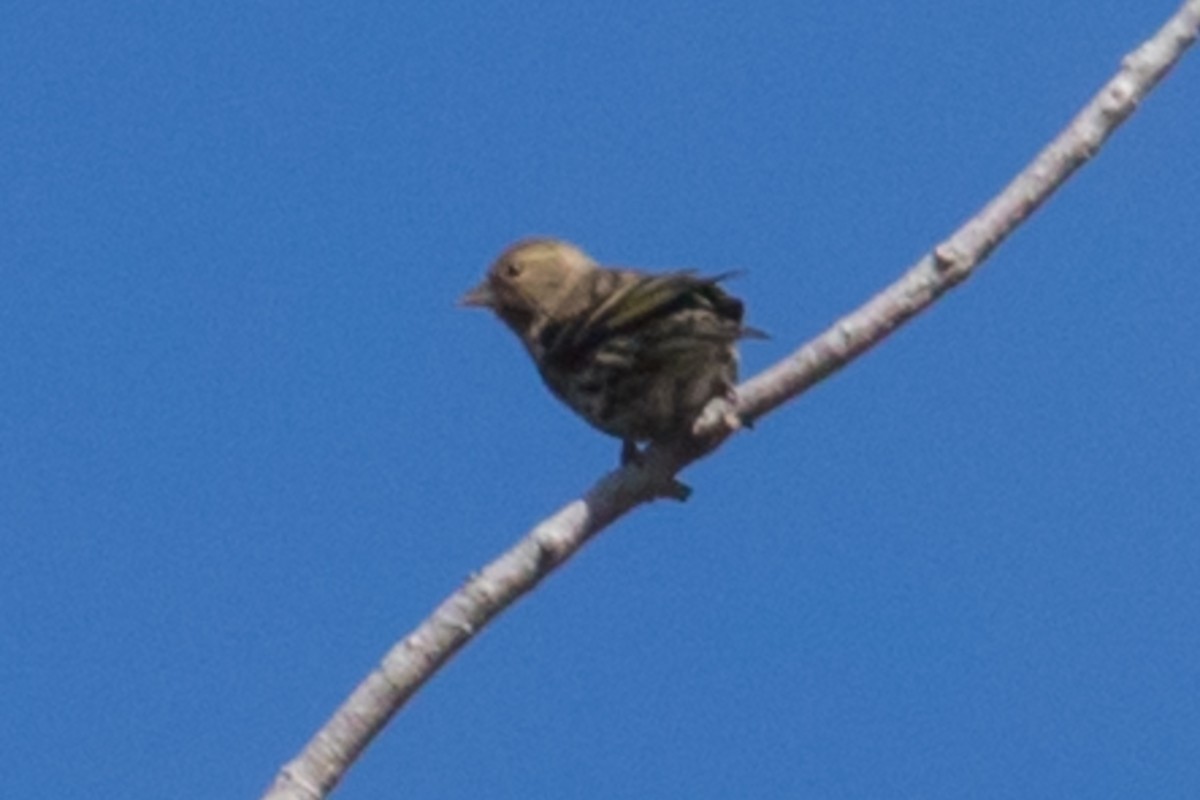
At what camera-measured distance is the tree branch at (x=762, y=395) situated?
4.50 m

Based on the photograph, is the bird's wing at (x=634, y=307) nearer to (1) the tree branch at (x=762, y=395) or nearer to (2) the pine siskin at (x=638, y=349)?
(2) the pine siskin at (x=638, y=349)

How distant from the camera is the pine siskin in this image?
290 inches

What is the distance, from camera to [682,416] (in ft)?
23.7

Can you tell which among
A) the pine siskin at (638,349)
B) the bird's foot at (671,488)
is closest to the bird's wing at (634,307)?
the pine siskin at (638,349)

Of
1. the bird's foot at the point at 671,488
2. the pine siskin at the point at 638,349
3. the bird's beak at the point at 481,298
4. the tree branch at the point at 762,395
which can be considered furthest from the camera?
the bird's beak at the point at 481,298

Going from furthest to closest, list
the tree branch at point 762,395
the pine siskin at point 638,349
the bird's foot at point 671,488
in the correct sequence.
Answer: the pine siskin at point 638,349 → the bird's foot at point 671,488 → the tree branch at point 762,395

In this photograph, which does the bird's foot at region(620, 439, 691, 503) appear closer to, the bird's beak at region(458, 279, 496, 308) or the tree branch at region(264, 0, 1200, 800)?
the tree branch at region(264, 0, 1200, 800)

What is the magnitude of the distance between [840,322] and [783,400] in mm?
321

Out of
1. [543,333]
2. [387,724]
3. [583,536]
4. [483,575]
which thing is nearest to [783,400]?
[583,536]

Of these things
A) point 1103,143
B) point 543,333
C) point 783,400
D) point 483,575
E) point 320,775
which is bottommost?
point 320,775

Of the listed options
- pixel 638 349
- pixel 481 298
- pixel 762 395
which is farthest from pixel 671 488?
pixel 481 298

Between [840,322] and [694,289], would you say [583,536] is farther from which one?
[694,289]

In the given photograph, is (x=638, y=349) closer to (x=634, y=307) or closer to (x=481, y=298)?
(x=634, y=307)

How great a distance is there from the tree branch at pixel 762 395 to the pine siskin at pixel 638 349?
809mm
